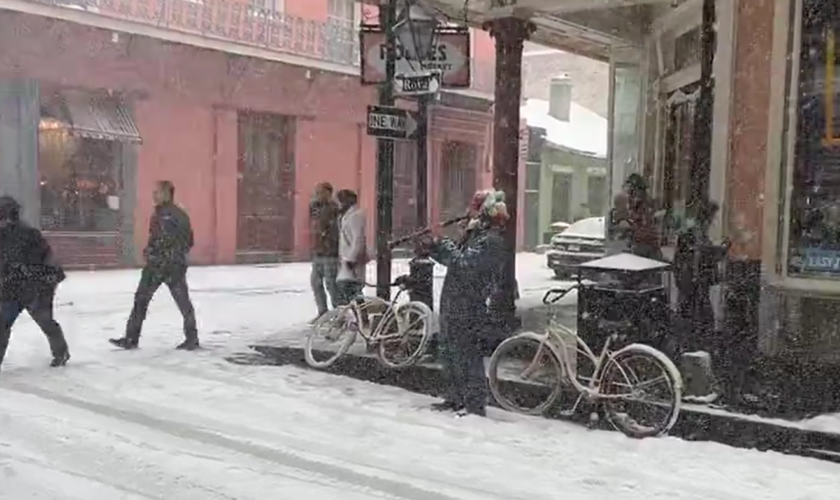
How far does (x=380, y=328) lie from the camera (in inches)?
338

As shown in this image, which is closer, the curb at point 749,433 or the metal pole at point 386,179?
the curb at point 749,433

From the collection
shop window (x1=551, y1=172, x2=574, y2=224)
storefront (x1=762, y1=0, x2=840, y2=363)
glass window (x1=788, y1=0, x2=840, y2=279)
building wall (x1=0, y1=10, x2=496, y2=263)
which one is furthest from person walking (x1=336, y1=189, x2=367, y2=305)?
shop window (x1=551, y1=172, x2=574, y2=224)

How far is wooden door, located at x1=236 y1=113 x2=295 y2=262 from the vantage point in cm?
2183

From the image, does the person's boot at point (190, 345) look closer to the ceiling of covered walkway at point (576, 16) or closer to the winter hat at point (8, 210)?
the winter hat at point (8, 210)

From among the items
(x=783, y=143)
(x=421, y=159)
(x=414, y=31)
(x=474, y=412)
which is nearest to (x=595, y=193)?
(x=421, y=159)

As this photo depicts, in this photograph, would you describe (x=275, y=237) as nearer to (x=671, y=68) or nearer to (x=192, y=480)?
(x=671, y=68)

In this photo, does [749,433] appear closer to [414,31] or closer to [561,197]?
[414,31]

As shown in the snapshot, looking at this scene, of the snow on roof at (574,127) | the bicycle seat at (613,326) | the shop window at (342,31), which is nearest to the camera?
the bicycle seat at (613,326)

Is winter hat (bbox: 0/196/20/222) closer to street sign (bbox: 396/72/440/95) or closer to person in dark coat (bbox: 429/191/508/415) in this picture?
street sign (bbox: 396/72/440/95)

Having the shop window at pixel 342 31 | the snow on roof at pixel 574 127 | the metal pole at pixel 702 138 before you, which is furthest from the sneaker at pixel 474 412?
the snow on roof at pixel 574 127

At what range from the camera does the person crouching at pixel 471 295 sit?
7.11 m

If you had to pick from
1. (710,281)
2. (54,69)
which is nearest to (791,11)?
(710,281)

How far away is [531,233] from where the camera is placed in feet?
105

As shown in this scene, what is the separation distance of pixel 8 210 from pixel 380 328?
335 cm
